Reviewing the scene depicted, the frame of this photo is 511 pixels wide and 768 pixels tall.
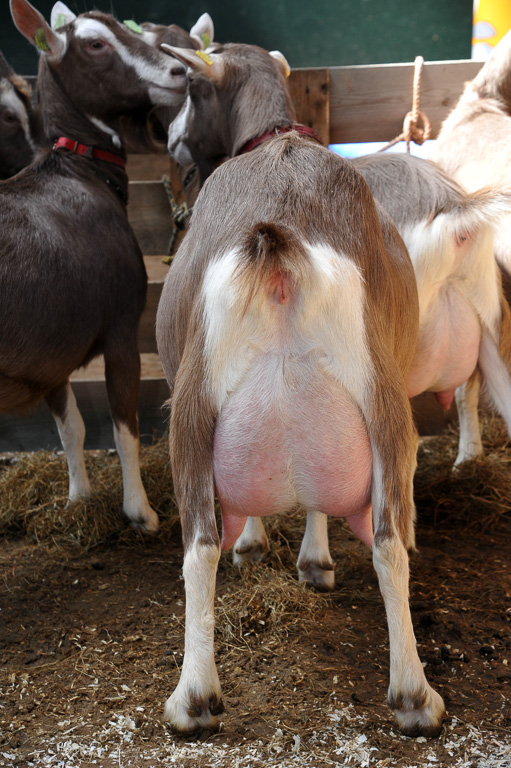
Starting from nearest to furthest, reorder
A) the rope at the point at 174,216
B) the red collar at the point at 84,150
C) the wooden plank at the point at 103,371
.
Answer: the red collar at the point at 84,150 < the rope at the point at 174,216 < the wooden plank at the point at 103,371

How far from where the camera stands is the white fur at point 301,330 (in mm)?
1568

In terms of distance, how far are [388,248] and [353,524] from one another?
2.62 ft

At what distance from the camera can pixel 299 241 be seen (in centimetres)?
161

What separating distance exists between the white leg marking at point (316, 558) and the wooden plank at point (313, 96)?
228 cm

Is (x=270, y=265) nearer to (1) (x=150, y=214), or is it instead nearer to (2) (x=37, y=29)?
(2) (x=37, y=29)

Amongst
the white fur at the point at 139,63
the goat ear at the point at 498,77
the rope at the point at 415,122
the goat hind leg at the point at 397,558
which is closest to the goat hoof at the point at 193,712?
the goat hind leg at the point at 397,558

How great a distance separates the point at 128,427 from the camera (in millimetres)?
3072

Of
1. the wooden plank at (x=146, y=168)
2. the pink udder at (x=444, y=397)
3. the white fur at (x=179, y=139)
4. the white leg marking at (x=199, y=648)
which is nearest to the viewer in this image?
the white leg marking at (x=199, y=648)

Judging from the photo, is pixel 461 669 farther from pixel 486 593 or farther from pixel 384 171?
pixel 384 171

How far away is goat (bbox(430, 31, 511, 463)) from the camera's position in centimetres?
263

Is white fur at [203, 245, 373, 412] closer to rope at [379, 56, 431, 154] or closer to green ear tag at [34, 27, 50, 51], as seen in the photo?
green ear tag at [34, 27, 50, 51]

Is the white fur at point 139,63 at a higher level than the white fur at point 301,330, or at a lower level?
higher

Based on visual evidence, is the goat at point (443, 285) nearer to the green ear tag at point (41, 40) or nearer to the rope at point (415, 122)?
the rope at point (415, 122)

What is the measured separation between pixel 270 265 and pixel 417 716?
3.63 feet
